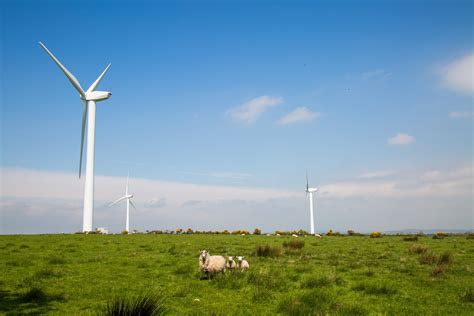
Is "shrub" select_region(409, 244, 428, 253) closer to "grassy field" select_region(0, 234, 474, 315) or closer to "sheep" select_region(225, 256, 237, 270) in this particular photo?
"grassy field" select_region(0, 234, 474, 315)

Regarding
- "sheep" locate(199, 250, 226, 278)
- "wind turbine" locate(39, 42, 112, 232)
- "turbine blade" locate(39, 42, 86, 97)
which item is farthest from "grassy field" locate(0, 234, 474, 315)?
"turbine blade" locate(39, 42, 86, 97)

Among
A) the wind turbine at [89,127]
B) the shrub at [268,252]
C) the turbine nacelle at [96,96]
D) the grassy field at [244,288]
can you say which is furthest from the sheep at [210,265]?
the turbine nacelle at [96,96]

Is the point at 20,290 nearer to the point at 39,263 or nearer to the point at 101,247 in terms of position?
the point at 39,263

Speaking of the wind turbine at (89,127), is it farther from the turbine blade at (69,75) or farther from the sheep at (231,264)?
the sheep at (231,264)

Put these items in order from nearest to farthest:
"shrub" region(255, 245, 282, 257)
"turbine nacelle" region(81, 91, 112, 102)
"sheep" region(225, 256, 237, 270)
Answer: "sheep" region(225, 256, 237, 270) → "shrub" region(255, 245, 282, 257) → "turbine nacelle" region(81, 91, 112, 102)

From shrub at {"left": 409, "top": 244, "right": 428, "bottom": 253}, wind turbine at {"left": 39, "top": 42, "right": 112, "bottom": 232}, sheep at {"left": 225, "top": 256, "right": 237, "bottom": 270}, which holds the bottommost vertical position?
shrub at {"left": 409, "top": 244, "right": 428, "bottom": 253}

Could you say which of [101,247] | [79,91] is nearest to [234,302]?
[101,247]

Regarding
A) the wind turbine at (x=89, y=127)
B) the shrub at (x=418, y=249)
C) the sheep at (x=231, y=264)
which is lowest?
the shrub at (x=418, y=249)

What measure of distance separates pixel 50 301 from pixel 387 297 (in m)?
10.5

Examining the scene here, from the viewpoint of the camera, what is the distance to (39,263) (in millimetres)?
17562

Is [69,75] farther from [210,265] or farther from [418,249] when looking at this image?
[418,249]

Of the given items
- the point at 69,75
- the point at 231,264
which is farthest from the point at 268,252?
the point at 69,75

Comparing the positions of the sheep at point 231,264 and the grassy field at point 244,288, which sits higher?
the sheep at point 231,264

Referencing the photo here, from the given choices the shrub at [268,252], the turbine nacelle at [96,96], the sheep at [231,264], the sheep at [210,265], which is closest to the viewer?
the sheep at [210,265]
